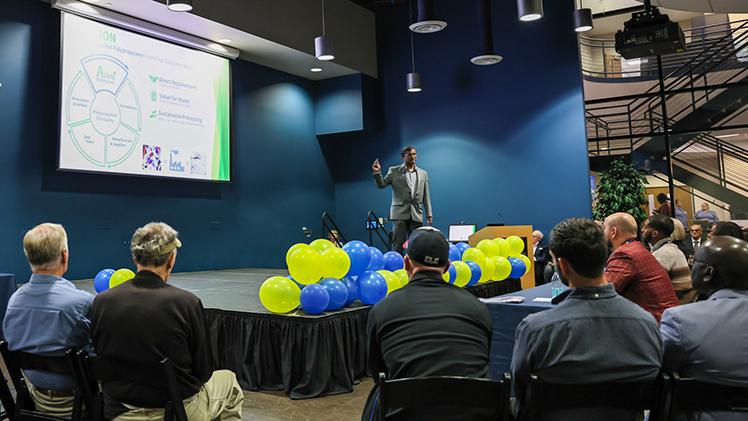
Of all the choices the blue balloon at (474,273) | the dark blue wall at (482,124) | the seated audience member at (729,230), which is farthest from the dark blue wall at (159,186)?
the seated audience member at (729,230)

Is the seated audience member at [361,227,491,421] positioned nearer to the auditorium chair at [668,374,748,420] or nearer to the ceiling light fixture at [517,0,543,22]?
the auditorium chair at [668,374,748,420]

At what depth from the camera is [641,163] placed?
9.68 m

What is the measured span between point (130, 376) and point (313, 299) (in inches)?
69.0

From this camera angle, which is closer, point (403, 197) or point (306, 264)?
point (306, 264)

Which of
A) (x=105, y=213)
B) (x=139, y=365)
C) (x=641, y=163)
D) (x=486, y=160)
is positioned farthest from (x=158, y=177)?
(x=641, y=163)

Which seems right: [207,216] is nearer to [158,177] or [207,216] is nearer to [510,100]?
[158,177]

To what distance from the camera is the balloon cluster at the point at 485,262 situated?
471 cm

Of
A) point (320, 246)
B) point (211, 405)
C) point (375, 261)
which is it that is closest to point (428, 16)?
point (375, 261)

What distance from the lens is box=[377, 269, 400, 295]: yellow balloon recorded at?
162 inches

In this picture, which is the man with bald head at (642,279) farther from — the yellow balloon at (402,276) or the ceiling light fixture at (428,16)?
the ceiling light fixture at (428,16)

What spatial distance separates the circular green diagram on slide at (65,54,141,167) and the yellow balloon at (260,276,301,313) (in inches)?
164

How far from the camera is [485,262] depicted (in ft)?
17.1

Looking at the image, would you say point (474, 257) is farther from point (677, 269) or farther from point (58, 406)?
point (58, 406)

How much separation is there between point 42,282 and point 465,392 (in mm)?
1689
